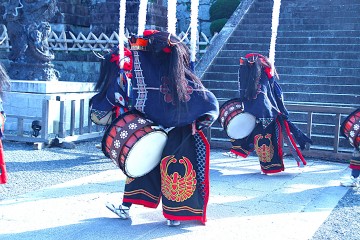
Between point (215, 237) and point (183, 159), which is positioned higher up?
Answer: point (183, 159)

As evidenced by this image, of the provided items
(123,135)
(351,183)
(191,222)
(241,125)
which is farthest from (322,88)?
(123,135)

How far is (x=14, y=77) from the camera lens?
36.9 ft

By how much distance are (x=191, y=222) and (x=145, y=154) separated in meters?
0.82

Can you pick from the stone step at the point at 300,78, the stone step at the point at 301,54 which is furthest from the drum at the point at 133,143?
the stone step at the point at 301,54

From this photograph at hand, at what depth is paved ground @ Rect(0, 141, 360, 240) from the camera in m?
4.27

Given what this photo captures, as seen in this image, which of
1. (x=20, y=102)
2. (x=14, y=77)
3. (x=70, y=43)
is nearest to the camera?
(x=20, y=102)

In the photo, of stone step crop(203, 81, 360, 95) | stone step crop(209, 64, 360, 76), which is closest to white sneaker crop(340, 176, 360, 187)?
stone step crop(203, 81, 360, 95)

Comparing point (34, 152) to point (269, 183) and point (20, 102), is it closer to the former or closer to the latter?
point (20, 102)

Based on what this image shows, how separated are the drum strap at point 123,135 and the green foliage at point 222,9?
1442 centimetres

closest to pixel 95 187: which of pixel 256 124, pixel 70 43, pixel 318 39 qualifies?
pixel 256 124

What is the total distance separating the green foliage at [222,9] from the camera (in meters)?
18.0

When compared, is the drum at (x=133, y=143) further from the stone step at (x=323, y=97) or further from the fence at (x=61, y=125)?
the stone step at (x=323, y=97)

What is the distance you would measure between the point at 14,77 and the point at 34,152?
392 centimetres

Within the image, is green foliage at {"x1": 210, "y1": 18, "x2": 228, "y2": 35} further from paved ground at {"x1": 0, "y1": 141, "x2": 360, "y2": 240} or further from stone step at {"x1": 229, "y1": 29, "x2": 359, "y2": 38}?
paved ground at {"x1": 0, "y1": 141, "x2": 360, "y2": 240}
